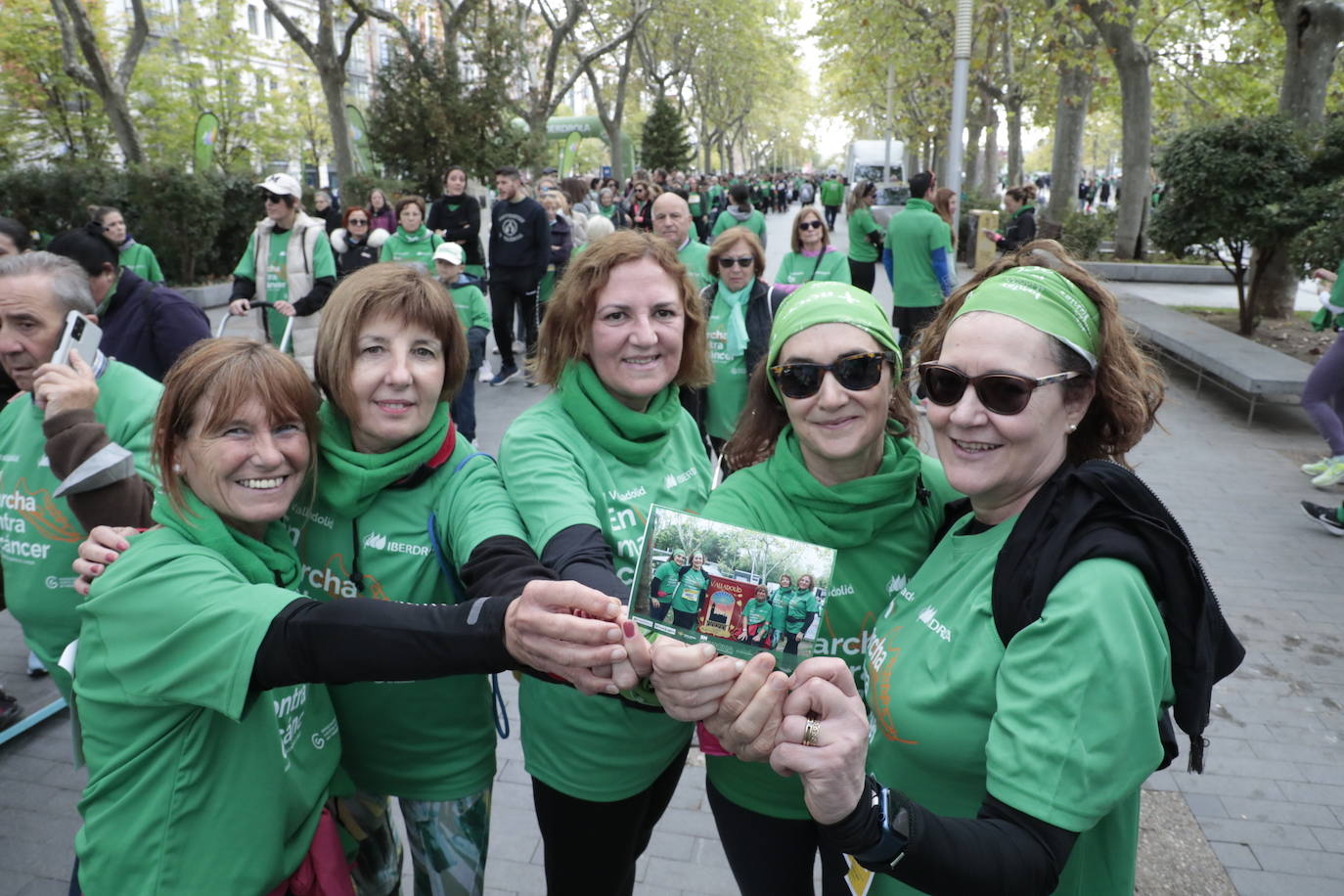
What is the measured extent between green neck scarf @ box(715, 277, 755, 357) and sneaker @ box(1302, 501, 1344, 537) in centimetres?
428

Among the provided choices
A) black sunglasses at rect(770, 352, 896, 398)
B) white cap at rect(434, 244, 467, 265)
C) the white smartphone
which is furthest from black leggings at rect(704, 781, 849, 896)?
white cap at rect(434, 244, 467, 265)

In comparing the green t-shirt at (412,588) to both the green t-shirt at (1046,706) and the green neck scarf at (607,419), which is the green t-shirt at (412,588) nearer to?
the green neck scarf at (607,419)

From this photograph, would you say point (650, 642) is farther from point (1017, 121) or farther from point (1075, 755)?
point (1017, 121)

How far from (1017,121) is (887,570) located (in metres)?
26.4

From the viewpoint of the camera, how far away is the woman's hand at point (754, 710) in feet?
4.49

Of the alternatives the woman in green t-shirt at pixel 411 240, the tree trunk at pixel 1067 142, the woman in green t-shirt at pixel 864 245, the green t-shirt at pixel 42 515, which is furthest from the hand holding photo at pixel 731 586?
the tree trunk at pixel 1067 142

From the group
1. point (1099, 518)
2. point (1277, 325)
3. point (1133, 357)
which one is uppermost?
point (1133, 357)

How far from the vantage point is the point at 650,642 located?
1519 mm

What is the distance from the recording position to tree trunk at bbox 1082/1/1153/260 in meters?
14.3

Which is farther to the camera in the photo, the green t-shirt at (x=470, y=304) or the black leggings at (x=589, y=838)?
the green t-shirt at (x=470, y=304)

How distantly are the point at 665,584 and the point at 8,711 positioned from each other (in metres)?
4.13

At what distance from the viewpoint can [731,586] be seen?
4.80 ft

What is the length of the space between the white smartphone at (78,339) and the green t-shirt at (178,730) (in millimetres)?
1179

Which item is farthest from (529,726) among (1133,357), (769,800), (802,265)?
(802,265)
